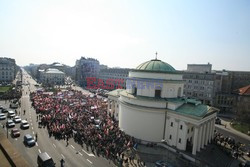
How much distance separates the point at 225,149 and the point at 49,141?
28734 millimetres

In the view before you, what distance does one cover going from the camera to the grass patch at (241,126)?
36044mm

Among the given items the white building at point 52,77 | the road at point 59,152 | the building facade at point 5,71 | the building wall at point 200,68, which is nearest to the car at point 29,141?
the road at point 59,152

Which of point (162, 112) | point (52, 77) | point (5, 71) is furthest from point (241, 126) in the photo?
point (5, 71)

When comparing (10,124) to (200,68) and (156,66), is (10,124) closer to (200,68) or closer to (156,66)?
(156,66)

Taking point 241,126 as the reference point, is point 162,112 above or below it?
above

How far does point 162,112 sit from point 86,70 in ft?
281

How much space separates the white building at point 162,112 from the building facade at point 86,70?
254 ft

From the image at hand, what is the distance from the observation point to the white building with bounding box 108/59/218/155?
2319 centimetres

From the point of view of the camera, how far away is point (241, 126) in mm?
38188

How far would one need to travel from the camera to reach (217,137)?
98.5ft

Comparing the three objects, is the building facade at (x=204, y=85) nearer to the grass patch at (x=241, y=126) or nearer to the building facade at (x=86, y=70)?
the grass patch at (x=241, y=126)

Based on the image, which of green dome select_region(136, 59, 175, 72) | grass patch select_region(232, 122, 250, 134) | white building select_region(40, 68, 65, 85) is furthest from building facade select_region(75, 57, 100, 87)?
grass patch select_region(232, 122, 250, 134)

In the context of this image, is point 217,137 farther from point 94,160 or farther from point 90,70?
point 90,70

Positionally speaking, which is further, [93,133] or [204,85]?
[204,85]
